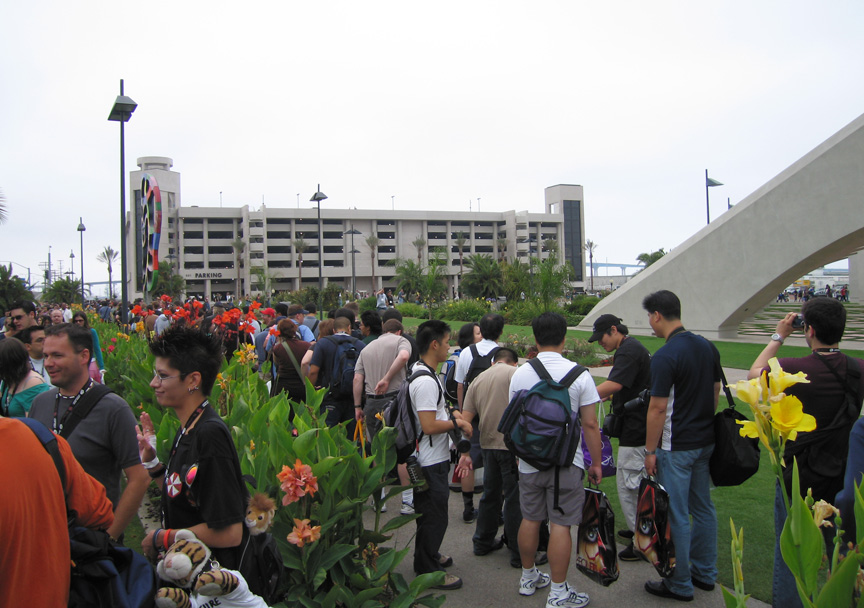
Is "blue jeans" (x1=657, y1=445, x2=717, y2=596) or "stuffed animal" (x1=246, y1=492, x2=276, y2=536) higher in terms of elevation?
"stuffed animal" (x1=246, y1=492, x2=276, y2=536)

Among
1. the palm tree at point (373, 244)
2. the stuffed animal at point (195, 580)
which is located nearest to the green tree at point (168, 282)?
the palm tree at point (373, 244)

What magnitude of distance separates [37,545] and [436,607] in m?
2.23

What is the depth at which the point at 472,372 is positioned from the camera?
5551mm

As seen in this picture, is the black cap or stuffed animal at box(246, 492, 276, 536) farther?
the black cap

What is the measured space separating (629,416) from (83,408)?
3.61 meters

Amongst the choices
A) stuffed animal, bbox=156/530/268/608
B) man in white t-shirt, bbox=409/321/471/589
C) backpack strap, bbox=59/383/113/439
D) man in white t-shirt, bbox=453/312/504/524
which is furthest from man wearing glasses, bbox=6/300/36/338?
stuffed animal, bbox=156/530/268/608

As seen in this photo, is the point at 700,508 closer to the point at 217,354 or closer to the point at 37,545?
the point at 217,354

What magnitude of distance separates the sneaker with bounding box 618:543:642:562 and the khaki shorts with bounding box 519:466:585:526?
43.0 inches

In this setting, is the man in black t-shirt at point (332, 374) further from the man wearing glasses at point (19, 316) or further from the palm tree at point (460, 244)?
the palm tree at point (460, 244)

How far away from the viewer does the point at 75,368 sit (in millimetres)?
3139

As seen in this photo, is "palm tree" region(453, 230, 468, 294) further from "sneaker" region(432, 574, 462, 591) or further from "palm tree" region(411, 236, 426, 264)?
"sneaker" region(432, 574, 462, 591)

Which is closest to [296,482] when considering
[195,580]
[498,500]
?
A: [195,580]

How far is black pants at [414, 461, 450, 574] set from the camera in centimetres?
402

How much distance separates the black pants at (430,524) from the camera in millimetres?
4023
